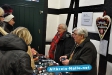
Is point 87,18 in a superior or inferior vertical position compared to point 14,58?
superior

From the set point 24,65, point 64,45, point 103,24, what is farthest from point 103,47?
point 24,65

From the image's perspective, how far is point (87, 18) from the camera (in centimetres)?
298

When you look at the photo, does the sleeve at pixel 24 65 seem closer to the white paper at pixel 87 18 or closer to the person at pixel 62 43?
the person at pixel 62 43

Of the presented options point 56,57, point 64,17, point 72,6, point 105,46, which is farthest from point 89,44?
point 64,17

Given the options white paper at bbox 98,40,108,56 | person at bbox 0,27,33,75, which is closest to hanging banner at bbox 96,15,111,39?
white paper at bbox 98,40,108,56

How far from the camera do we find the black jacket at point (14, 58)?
4.74 ft

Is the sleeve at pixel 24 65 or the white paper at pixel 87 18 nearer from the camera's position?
the sleeve at pixel 24 65

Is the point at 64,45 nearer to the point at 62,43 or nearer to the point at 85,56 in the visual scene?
the point at 62,43

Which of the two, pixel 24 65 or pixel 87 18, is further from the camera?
pixel 87 18

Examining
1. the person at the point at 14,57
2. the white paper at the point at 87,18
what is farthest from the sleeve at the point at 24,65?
the white paper at the point at 87,18

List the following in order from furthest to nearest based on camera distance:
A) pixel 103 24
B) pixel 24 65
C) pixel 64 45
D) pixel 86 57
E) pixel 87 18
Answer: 1. pixel 87 18
2. pixel 64 45
3. pixel 103 24
4. pixel 86 57
5. pixel 24 65

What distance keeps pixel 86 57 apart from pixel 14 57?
88cm

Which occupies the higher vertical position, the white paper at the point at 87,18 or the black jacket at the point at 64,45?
the white paper at the point at 87,18

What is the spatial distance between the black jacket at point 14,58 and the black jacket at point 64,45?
1394mm
